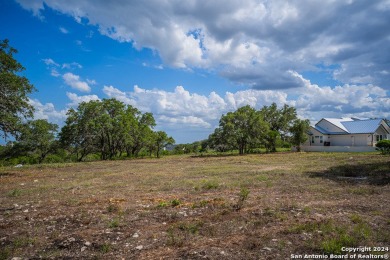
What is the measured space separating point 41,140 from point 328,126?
50694mm

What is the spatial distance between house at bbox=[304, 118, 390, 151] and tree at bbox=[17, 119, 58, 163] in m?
44.0

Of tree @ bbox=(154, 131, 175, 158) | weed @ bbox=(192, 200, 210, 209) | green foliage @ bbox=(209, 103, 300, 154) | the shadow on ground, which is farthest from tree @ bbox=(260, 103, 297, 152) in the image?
weed @ bbox=(192, 200, 210, 209)

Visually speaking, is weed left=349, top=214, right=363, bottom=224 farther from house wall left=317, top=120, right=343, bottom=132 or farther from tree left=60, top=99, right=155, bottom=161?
house wall left=317, top=120, right=343, bottom=132

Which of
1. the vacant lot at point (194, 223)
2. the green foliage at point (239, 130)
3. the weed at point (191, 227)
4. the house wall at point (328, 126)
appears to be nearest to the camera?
the vacant lot at point (194, 223)

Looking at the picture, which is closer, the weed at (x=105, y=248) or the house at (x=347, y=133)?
the weed at (x=105, y=248)

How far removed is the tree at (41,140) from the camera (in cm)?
3938

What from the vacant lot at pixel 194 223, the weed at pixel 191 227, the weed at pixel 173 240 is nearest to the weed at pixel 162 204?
the vacant lot at pixel 194 223

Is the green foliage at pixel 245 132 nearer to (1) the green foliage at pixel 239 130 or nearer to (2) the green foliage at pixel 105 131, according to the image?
(1) the green foliage at pixel 239 130

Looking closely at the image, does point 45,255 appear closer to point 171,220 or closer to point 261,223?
point 171,220

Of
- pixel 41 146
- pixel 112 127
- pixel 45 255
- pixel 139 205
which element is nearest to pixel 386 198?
pixel 139 205

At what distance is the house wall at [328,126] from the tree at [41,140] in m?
49.0

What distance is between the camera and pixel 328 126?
5325 centimetres

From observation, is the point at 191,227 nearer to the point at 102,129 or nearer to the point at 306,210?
the point at 306,210

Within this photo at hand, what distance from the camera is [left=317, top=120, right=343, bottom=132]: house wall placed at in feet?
169
